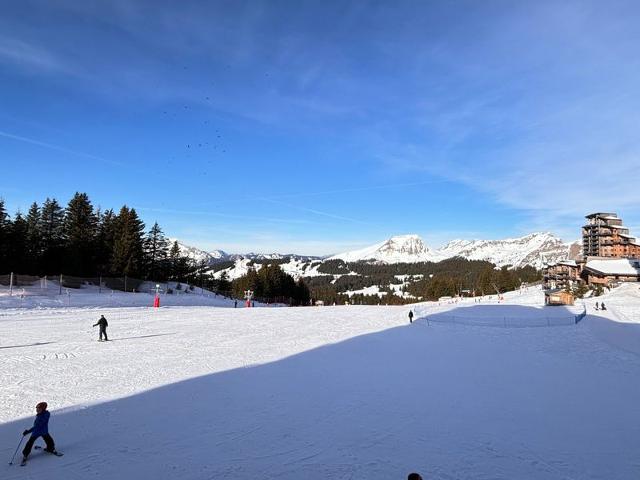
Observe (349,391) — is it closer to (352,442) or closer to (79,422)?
(352,442)

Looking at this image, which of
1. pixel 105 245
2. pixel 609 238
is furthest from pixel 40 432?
pixel 609 238

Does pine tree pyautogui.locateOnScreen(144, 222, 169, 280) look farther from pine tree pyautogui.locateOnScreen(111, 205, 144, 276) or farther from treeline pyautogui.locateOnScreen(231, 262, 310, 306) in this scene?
treeline pyautogui.locateOnScreen(231, 262, 310, 306)

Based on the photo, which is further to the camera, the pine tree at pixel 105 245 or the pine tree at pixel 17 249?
the pine tree at pixel 105 245

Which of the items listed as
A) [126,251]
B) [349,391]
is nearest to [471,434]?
[349,391]

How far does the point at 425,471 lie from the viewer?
9.49 meters

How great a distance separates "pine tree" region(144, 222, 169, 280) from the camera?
2979 inches

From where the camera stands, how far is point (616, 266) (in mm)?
78250

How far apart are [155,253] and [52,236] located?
17743 mm

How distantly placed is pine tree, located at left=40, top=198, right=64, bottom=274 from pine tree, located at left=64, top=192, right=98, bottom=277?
3.20 ft

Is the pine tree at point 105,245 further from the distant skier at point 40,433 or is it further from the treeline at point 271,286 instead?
the distant skier at point 40,433

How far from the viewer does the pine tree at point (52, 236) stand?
192 feet

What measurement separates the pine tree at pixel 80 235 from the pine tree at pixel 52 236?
977 millimetres

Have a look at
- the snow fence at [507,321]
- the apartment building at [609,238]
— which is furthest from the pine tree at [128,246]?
the apartment building at [609,238]

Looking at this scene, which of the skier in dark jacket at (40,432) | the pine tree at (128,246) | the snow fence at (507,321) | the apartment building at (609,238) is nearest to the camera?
the skier in dark jacket at (40,432)
